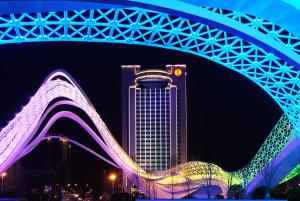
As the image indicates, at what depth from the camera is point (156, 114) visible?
14388 centimetres

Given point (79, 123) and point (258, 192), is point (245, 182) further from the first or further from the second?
point (79, 123)

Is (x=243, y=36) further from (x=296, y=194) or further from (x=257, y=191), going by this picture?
(x=257, y=191)

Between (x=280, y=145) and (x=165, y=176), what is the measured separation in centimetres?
3474

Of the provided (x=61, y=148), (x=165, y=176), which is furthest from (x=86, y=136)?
(x=165, y=176)

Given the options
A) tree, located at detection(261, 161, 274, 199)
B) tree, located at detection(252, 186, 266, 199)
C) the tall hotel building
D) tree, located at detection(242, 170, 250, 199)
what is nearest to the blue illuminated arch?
tree, located at detection(261, 161, 274, 199)

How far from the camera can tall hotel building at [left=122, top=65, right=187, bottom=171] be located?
141375 mm

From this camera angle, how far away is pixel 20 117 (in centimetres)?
4662

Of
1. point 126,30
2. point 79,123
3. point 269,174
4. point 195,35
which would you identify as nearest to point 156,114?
point 79,123

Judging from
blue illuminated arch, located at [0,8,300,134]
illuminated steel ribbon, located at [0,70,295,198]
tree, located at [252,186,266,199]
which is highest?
blue illuminated arch, located at [0,8,300,134]

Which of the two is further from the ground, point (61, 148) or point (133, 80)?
point (133, 80)

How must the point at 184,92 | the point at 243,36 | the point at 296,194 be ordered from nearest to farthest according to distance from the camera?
the point at 243,36 < the point at 296,194 < the point at 184,92

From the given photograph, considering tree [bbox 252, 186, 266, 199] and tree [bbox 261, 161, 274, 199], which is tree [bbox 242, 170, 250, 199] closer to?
tree [bbox 252, 186, 266, 199]

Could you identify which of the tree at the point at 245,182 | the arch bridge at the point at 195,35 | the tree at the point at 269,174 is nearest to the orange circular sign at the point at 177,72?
the arch bridge at the point at 195,35

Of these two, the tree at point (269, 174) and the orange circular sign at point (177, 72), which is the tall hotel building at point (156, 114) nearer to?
the orange circular sign at point (177, 72)
